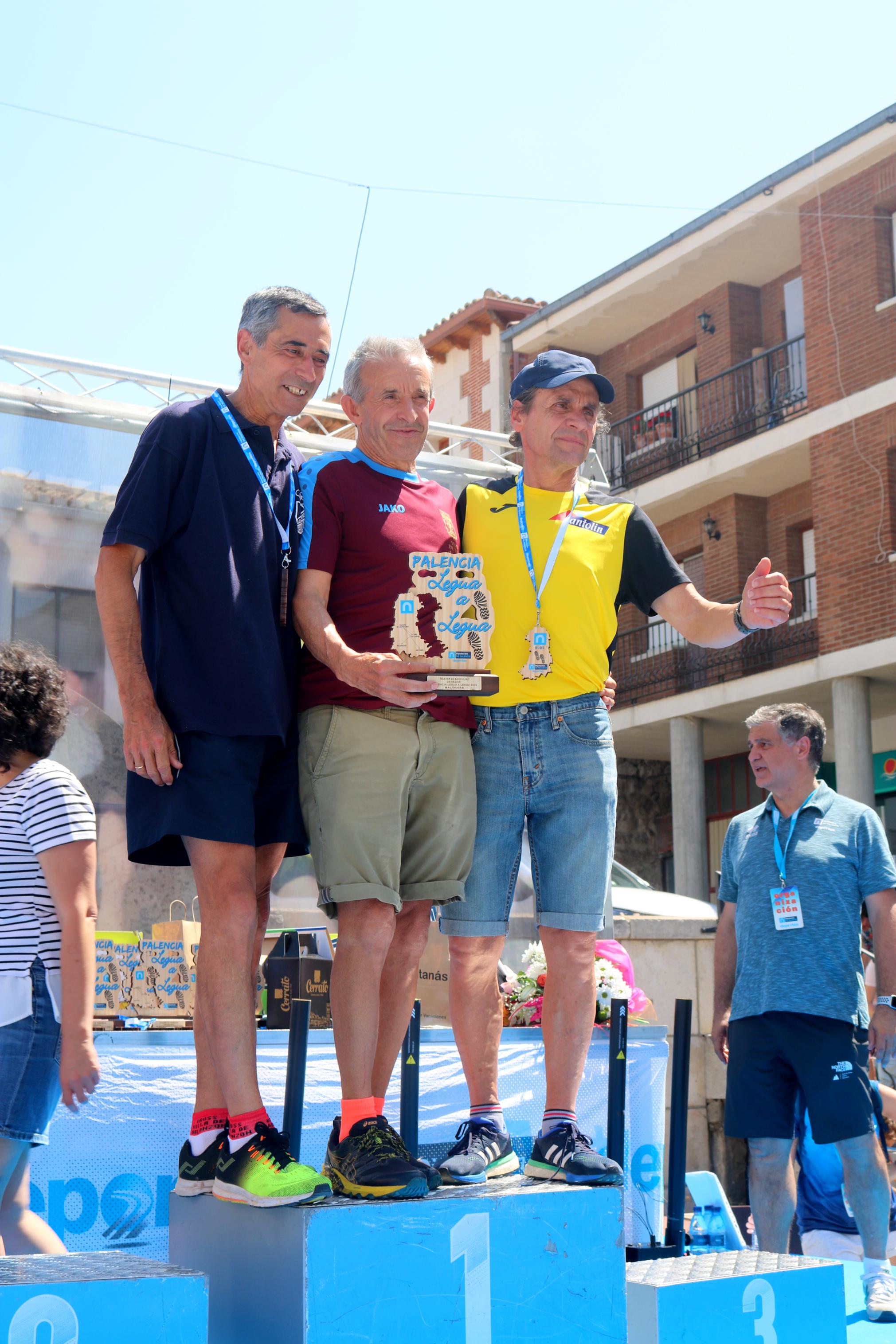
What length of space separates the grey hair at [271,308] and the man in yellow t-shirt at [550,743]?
25.4 inches

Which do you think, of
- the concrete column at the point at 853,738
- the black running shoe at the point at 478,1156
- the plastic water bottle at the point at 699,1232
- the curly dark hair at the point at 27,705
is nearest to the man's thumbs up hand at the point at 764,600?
the black running shoe at the point at 478,1156

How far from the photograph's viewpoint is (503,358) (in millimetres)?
20922

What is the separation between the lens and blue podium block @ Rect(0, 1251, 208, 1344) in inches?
91.0

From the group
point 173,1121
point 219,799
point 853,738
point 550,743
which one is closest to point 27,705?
point 219,799

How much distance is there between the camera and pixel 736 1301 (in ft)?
9.86

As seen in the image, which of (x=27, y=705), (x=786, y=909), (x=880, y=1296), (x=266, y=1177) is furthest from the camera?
(x=786, y=909)

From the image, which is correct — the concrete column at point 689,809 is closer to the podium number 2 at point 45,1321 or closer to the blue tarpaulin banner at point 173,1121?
the blue tarpaulin banner at point 173,1121

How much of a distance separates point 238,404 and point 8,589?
3.72 meters

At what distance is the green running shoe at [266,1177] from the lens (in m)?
2.62

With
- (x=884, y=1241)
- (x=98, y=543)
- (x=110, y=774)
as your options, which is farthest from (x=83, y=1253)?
(x=98, y=543)

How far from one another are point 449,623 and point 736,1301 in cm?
166

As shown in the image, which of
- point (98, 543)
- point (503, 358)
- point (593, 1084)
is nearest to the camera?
point (593, 1084)

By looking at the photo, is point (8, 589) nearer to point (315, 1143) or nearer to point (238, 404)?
point (315, 1143)

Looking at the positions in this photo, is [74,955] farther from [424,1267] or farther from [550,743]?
[550,743]
